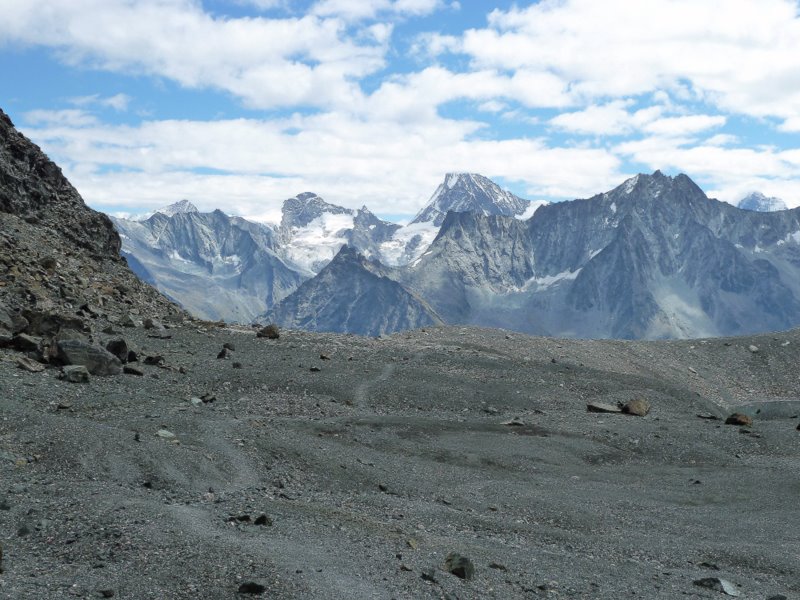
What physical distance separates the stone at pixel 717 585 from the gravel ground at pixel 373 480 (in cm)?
26

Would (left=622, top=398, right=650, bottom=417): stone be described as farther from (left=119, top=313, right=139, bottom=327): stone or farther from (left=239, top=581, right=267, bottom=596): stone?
(left=239, top=581, right=267, bottom=596): stone

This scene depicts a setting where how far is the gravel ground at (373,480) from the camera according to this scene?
1719cm

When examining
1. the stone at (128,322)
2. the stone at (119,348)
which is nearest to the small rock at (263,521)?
the stone at (119,348)

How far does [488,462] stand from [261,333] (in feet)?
74.0

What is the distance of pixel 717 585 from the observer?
21.0 meters

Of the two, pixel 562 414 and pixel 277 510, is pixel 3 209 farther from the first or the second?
pixel 277 510

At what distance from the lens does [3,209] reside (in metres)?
57.6

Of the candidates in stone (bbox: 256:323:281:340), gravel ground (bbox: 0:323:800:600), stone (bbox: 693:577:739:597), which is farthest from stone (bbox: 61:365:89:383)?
stone (bbox: 693:577:739:597)

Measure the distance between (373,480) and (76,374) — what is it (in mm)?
13885

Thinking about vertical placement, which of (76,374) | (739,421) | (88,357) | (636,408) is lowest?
(739,421)

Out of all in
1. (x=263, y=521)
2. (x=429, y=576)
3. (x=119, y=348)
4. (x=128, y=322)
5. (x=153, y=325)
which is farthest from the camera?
(x=153, y=325)

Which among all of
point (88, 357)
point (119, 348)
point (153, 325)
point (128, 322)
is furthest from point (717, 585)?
point (128, 322)

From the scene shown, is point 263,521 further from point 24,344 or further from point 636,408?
point 636,408

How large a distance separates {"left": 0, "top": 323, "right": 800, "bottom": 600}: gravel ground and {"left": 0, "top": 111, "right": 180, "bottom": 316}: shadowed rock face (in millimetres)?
5402
